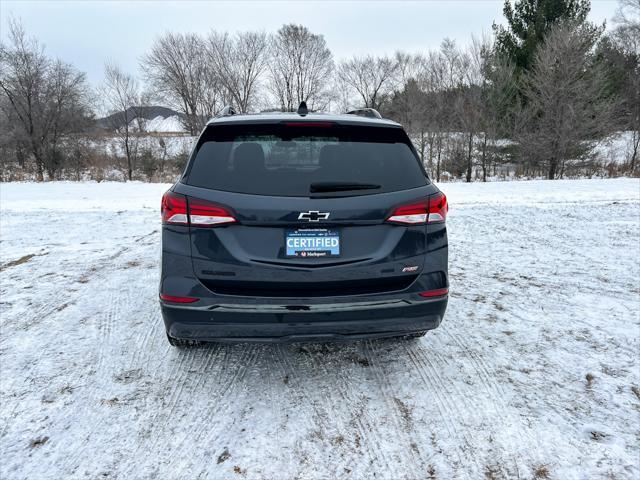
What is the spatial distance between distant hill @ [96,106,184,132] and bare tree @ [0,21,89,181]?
8.10ft

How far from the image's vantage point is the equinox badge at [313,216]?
86.8 inches

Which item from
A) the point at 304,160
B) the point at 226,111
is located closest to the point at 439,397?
the point at 304,160

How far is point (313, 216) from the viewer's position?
2.21 m

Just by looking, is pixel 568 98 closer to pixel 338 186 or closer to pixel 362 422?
pixel 338 186

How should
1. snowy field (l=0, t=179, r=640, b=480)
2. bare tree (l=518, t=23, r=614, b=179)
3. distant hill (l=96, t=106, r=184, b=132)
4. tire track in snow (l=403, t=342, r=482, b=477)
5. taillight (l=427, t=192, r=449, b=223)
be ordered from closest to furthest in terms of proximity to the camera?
1. snowy field (l=0, t=179, r=640, b=480)
2. tire track in snow (l=403, t=342, r=482, b=477)
3. taillight (l=427, t=192, r=449, b=223)
4. bare tree (l=518, t=23, r=614, b=179)
5. distant hill (l=96, t=106, r=184, b=132)

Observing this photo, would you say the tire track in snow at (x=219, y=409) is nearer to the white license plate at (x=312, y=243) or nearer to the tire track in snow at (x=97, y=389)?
the tire track in snow at (x=97, y=389)

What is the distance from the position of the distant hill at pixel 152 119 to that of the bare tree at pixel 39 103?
97.1 inches

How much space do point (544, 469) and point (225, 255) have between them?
2.08 metres

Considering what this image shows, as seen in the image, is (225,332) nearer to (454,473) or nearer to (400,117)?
(454,473)

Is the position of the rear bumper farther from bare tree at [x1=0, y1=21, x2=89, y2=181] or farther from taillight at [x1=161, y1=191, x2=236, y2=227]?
bare tree at [x1=0, y1=21, x2=89, y2=181]

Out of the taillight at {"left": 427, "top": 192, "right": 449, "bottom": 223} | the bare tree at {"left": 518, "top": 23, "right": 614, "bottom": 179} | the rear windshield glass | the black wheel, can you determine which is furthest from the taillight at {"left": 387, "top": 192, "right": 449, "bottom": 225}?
the bare tree at {"left": 518, "top": 23, "right": 614, "bottom": 179}

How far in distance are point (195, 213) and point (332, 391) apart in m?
1.52

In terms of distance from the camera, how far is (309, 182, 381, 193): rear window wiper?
229 centimetres

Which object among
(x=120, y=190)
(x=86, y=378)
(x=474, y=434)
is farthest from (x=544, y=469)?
(x=120, y=190)
